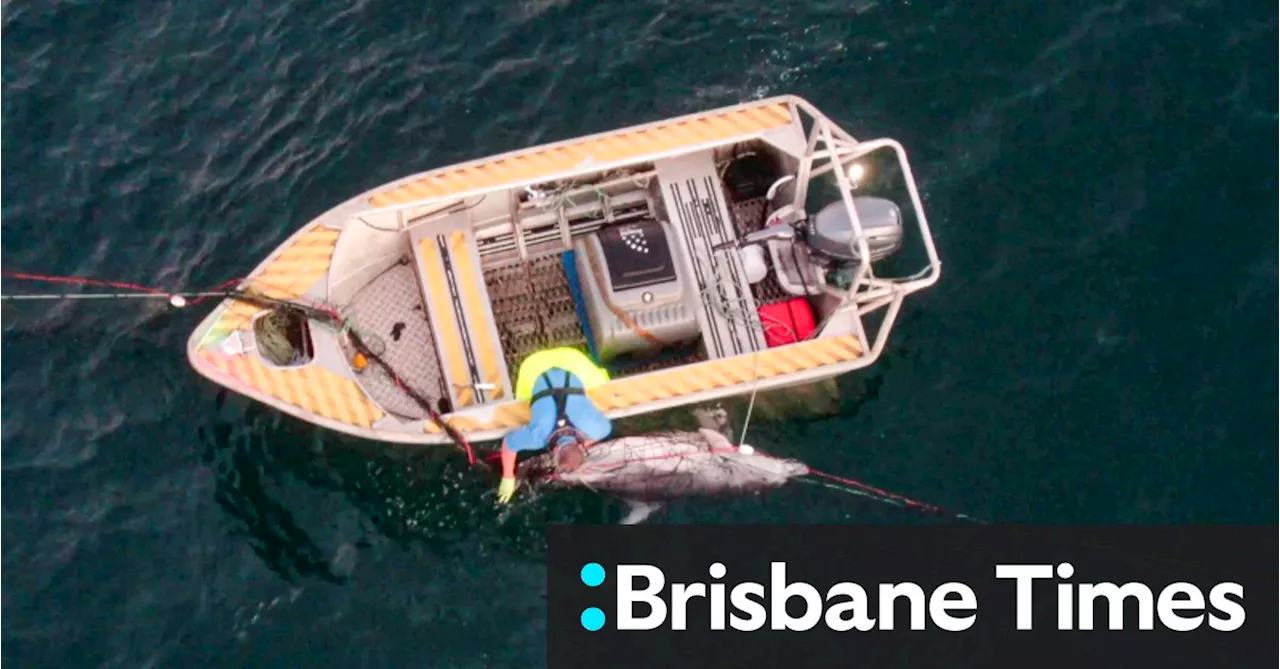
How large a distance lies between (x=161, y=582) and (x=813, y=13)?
1708cm

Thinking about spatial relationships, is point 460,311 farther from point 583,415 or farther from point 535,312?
point 583,415

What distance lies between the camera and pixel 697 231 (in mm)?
21328

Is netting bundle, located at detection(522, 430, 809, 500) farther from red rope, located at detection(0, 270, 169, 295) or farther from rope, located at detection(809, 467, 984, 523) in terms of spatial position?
red rope, located at detection(0, 270, 169, 295)

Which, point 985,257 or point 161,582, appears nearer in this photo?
point 161,582

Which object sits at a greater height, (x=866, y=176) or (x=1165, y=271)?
(x=866, y=176)

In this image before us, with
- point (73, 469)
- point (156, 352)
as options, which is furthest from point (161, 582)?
point (156, 352)

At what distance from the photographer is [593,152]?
67.1 ft

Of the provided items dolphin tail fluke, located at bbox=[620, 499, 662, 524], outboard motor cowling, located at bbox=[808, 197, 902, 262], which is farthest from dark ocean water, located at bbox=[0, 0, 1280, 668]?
outboard motor cowling, located at bbox=[808, 197, 902, 262]

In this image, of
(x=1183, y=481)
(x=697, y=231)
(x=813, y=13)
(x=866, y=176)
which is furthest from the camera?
(x=813, y=13)

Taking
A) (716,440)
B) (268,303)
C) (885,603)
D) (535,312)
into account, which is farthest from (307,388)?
(885,603)

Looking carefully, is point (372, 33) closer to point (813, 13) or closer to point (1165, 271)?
point (813, 13)

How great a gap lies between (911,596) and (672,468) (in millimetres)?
4566

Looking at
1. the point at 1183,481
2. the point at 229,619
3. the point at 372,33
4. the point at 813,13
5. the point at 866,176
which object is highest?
the point at 372,33

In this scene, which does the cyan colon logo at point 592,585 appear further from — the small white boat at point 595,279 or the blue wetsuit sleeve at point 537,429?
the small white boat at point 595,279
